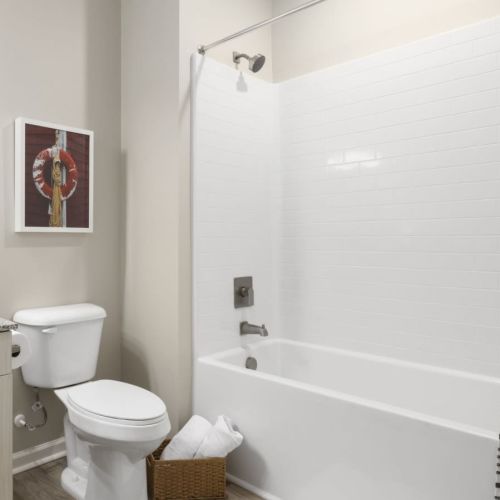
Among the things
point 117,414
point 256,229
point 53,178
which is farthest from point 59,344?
point 256,229

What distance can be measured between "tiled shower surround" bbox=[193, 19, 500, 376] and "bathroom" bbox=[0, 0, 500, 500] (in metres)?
0.01

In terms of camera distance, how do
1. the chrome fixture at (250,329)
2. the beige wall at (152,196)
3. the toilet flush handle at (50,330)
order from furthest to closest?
the chrome fixture at (250,329)
the beige wall at (152,196)
the toilet flush handle at (50,330)

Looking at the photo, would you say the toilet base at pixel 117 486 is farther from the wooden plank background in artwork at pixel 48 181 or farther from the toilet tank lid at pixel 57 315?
the wooden plank background in artwork at pixel 48 181

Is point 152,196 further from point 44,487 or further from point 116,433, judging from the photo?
point 44,487

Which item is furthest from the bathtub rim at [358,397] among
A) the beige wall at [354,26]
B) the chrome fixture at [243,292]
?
the beige wall at [354,26]

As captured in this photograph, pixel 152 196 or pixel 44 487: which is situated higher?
pixel 152 196

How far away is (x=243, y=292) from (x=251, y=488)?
995 mm

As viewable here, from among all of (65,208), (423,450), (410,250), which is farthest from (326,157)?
(423,450)

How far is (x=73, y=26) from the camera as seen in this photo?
2527 mm

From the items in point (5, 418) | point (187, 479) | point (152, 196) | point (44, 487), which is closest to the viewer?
point (5, 418)

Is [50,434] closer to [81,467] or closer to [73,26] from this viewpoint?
[81,467]

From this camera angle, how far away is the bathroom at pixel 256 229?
2.17m

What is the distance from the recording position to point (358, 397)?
6.42 feet

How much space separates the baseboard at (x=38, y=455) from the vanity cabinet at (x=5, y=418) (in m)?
0.62
